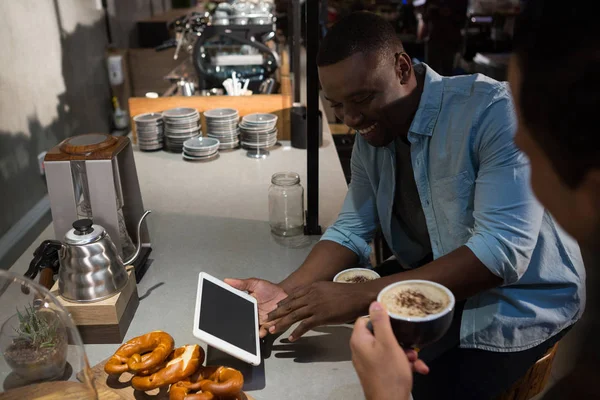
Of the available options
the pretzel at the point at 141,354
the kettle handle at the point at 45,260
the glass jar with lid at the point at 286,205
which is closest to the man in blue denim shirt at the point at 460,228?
the pretzel at the point at 141,354

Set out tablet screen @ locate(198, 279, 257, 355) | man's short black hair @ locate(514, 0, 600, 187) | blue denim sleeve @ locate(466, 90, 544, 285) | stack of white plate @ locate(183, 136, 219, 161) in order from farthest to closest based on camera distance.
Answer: stack of white plate @ locate(183, 136, 219, 161) → blue denim sleeve @ locate(466, 90, 544, 285) → tablet screen @ locate(198, 279, 257, 355) → man's short black hair @ locate(514, 0, 600, 187)

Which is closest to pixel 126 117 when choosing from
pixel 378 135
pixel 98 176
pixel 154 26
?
pixel 154 26

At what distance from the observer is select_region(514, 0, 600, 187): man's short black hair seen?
1.55 feet

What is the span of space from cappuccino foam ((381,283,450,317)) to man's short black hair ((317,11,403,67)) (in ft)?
2.16

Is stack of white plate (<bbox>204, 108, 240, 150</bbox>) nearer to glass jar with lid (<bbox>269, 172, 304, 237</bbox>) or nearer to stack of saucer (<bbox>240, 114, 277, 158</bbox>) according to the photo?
stack of saucer (<bbox>240, 114, 277, 158</bbox>)

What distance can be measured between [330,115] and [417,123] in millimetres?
3744

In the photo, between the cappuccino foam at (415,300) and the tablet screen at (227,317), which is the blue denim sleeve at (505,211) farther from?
the tablet screen at (227,317)

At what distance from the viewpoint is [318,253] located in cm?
151

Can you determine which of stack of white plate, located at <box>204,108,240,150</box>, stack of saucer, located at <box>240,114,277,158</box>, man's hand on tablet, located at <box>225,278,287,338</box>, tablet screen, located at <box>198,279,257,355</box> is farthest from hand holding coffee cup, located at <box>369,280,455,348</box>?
stack of white plate, located at <box>204,108,240,150</box>

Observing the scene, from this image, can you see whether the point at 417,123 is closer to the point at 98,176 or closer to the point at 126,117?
the point at 98,176

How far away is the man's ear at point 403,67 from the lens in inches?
53.0

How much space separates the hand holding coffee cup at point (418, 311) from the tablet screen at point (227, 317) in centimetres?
38

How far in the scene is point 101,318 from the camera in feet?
4.00

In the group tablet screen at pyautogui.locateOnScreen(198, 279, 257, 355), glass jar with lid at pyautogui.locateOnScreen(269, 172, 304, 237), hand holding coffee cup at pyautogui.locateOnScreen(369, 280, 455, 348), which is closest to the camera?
hand holding coffee cup at pyautogui.locateOnScreen(369, 280, 455, 348)
